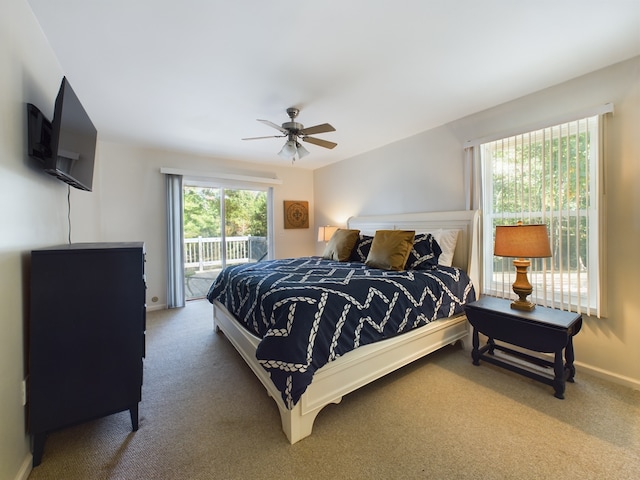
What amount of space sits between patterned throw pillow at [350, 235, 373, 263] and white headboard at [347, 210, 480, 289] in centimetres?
52

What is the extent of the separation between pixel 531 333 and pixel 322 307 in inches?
63.2

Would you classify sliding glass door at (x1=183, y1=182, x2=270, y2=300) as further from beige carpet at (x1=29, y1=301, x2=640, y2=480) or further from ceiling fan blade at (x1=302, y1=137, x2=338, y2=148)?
beige carpet at (x1=29, y1=301, x2=640, y2=480)

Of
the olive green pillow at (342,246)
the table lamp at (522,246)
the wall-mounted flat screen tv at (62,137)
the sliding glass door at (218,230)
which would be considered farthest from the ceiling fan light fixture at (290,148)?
the sliding glass door at (218,230)

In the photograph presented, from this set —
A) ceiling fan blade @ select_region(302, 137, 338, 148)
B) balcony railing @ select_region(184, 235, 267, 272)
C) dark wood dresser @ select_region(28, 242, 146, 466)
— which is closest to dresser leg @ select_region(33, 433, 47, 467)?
dark wood dresser @ select_region(28, 242, 146, 466)

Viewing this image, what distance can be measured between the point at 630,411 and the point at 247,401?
2.53m

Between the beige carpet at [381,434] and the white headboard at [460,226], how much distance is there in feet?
3.51

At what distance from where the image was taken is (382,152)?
403 centimetres

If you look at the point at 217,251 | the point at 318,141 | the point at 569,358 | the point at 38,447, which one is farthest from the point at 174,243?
the point at 569,358

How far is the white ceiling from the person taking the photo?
1533 mm

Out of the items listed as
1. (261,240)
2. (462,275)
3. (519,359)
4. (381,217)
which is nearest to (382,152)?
(381,217)

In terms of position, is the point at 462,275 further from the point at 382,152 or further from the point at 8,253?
the point at 8,253

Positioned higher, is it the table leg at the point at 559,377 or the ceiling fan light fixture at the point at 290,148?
the ceiling fan light fixture at the point at 290,148

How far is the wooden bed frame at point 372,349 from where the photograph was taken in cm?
164

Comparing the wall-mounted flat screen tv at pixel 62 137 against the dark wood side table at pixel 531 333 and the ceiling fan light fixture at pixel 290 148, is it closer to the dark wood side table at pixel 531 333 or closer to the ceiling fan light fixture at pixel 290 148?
the ceiling fan light fixture at pixel 290 148
